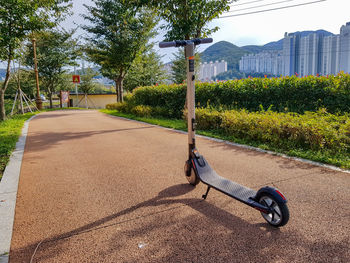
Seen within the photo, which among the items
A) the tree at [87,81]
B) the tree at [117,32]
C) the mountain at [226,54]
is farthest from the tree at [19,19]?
the mountain at [226,54]

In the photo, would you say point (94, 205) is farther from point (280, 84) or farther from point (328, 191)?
point (280, 84)

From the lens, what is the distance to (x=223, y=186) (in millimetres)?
3203

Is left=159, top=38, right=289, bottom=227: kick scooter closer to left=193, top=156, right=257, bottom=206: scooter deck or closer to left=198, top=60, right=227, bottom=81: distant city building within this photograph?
left=193, top=156, right=257, bottom=206: scooter deck

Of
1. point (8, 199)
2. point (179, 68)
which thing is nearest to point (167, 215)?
point (8, 199)

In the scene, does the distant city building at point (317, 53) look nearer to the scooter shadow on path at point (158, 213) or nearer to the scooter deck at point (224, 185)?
the scooter deck at point (224, 185)

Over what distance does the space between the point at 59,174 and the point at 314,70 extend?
63.4 meters

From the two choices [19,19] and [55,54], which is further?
[55,54]

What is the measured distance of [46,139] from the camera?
8148mm

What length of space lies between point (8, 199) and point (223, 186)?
9.87 feet

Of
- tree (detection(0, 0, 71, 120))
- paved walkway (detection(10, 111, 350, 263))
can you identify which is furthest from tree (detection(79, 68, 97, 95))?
paved walkway (detection(10, 111, 350, 263))

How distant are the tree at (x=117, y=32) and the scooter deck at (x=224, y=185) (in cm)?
1632

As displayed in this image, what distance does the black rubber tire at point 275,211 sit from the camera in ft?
8.30

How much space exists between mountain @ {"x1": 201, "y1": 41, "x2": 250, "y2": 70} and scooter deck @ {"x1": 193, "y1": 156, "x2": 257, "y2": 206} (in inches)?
5218

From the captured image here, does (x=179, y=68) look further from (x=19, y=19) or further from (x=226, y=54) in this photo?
(x=226, y=54)
